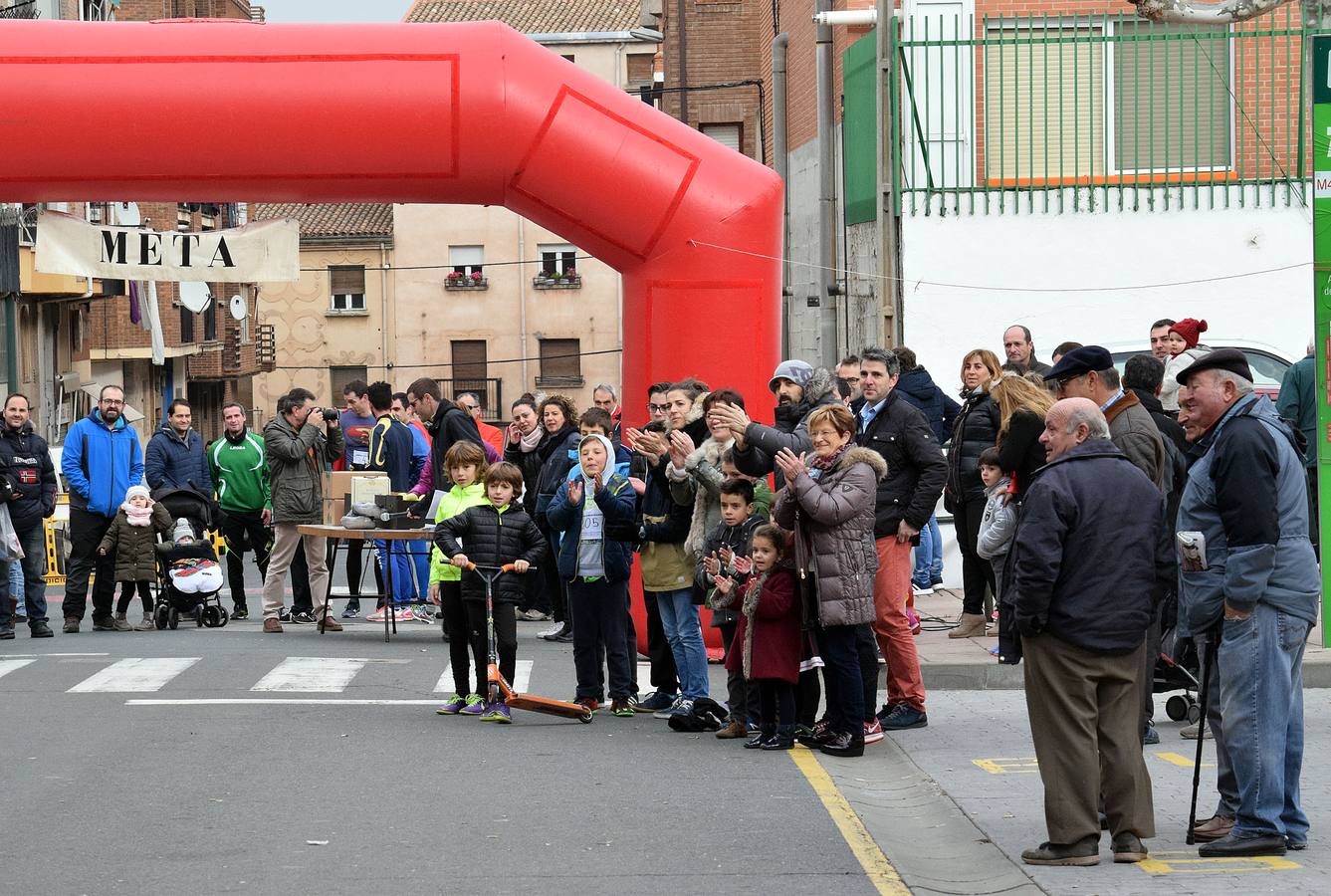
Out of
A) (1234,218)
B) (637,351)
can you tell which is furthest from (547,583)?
(1234,218)

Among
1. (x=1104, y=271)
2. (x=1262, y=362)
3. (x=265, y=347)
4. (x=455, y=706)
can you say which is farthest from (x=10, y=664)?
(x=265, y=347)

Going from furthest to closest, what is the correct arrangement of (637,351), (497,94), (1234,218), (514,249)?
(514,249), (1234,218), (637,351), (497,94)

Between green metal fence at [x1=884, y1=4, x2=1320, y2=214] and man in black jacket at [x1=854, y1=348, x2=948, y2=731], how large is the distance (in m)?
8.36

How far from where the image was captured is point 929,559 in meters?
A: 15.2

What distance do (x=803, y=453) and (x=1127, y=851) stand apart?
3390 mm

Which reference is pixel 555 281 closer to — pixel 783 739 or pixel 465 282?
pixel 465 282

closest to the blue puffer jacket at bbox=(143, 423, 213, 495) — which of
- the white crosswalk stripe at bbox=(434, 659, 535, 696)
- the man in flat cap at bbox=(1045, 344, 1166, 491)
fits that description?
the white crosswalk stripe at bbox=(434, 659, 535, 696)

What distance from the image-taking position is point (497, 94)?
11.9 m

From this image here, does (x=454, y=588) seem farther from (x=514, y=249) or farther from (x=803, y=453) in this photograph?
(x=514, y=249)

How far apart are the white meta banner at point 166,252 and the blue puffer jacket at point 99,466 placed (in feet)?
5.76

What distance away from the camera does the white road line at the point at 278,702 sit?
10992mm

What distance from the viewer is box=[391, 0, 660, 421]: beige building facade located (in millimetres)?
64812

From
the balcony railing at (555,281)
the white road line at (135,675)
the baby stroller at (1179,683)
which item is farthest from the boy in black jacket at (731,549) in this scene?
the balcony railing at (555,281)

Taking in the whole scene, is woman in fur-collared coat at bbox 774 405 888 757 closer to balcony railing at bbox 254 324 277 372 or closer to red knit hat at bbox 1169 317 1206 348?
red knit hat at bbox 1169 317 1206 348
